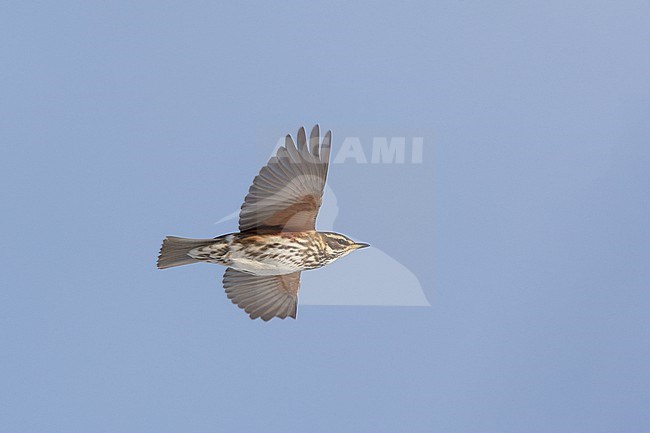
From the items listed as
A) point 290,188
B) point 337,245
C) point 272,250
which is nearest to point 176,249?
point 272,250

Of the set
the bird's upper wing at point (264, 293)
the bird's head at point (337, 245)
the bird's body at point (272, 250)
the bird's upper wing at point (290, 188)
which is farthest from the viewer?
the bird's upper wing at point (264, 293)

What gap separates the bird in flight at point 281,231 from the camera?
9344mm

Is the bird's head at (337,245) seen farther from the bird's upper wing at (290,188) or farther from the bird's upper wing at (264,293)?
the bird's upper wing at (264,293)


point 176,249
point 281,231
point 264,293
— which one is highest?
point 281,231

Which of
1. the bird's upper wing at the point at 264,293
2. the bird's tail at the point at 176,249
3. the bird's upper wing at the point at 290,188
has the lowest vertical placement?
the bird's upper wing at the point at 264,293

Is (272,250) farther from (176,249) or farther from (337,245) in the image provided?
(176,249)

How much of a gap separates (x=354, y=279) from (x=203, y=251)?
7.36 feet

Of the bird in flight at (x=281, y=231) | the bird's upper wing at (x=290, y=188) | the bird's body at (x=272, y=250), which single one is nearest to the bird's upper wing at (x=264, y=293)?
the bird in flight at (x=281, y=231)

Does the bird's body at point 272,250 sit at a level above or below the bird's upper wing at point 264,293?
above

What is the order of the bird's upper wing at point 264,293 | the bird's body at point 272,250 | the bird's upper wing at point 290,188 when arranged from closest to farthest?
the bird's upper wing at point 290,188 < the bird's body at point 272,250 < the bird's upper wing at point 264,293

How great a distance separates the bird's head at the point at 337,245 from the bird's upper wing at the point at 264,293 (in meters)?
1.28

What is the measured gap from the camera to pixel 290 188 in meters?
9.65

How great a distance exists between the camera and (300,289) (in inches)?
460

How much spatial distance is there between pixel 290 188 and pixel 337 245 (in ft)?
3.72
